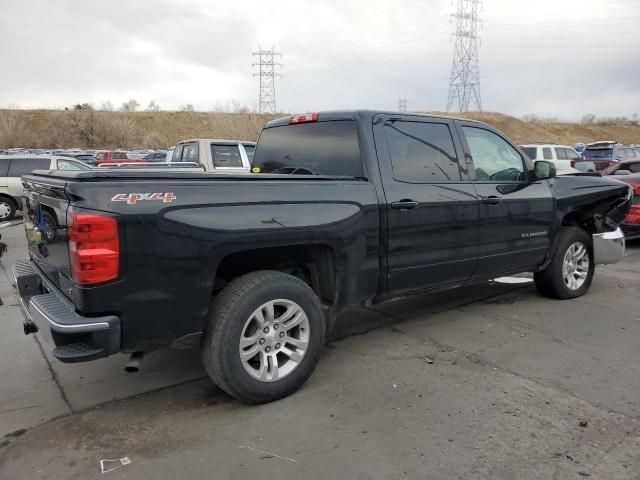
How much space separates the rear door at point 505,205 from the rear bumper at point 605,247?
1.13 metres

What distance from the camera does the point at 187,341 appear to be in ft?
10.3

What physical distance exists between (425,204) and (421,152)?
0.48 m

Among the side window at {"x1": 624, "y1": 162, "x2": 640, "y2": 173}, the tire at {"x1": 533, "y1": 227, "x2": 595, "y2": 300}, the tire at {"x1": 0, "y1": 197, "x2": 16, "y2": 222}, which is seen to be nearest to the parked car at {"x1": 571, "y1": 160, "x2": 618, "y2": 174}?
the side window at {"x1": 624, "y1": 162, "x2": 640, "y2": 173}

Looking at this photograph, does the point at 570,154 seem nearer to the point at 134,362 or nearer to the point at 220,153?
the point at 220,153

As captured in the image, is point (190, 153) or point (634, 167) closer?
point (634, 167)

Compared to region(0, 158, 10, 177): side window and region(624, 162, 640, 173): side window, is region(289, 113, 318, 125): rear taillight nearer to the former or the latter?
region(624, 162, 640, 173): side window

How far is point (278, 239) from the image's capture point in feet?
11.0

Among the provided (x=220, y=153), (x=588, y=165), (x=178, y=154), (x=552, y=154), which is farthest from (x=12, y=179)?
(x=588, y=165)

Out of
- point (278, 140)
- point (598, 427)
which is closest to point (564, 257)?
point (598, 427)

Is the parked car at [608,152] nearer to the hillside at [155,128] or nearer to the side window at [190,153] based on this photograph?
the side window at [190,153]

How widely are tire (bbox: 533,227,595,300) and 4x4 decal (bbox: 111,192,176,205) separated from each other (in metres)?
4.28

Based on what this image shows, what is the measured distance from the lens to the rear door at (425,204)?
13.3 feet

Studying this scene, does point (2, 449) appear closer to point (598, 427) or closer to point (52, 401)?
point (52, 401)

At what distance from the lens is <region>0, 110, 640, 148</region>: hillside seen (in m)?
61.1
